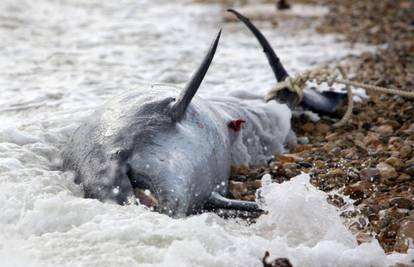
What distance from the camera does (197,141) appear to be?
12.9 feet

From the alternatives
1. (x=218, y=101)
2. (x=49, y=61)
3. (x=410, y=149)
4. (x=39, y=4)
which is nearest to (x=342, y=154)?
(x=410, y=149)

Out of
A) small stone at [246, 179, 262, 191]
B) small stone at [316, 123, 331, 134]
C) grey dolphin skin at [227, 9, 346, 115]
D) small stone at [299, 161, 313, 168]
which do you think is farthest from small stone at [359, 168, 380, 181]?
grey dolphin skin at [227, 9, 346, 115]

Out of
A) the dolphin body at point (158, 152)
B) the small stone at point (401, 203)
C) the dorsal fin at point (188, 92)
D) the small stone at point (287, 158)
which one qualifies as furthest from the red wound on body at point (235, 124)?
the small stone at point (401, 203)

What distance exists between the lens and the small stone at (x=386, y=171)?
14.2ft

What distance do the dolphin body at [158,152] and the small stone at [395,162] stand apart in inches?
44.8

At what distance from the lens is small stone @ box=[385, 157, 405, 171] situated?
448cm

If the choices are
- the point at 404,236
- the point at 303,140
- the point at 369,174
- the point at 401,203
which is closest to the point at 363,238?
the point at 404,236

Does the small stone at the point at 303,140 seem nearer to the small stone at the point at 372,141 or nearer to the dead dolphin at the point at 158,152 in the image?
the small stone at the point at 372,141

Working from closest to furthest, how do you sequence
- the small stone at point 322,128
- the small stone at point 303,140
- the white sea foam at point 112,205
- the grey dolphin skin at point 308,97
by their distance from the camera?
the white sea foam at point 112,205, the small stone at point 303,140, the small stone at point 322,128, the grey dolphin skin at point 308,97

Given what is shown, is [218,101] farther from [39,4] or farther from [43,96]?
[39,4]

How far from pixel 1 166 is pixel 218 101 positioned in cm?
199

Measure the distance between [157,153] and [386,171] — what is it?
5.58 ft

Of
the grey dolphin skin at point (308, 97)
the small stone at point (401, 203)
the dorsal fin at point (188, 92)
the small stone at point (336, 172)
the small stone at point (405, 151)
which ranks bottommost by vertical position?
the small stone at point (336, 172)

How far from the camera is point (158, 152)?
3.63 meters
